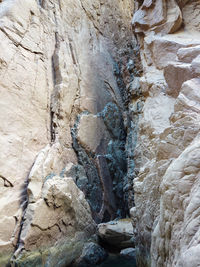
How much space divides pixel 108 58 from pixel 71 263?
32.1 ft

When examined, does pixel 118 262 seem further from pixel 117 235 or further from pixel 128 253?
pixel 117 235

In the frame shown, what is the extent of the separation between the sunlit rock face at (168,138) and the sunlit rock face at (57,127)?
218cm

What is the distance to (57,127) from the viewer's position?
32.4 ft

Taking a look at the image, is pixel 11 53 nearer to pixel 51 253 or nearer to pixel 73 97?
pixel 73 97

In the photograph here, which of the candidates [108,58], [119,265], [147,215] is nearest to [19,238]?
[119,265]

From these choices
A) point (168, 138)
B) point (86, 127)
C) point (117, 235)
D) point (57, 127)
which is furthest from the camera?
point (86, 127)

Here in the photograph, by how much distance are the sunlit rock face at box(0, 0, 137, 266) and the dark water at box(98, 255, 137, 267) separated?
3.44 ft

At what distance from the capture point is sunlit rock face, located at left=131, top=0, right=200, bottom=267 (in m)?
3.42

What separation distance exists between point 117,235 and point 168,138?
5.01m

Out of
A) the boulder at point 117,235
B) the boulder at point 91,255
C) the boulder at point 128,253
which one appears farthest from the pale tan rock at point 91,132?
the boulder at point 128,253

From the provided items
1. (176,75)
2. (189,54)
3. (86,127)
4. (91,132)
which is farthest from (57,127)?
(189,54)

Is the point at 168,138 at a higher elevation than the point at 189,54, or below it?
below

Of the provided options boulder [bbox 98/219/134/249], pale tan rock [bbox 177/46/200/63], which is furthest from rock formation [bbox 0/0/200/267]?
boulder [bbox 98/219/134/249]

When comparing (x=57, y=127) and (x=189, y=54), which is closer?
(x=189, y=54)
